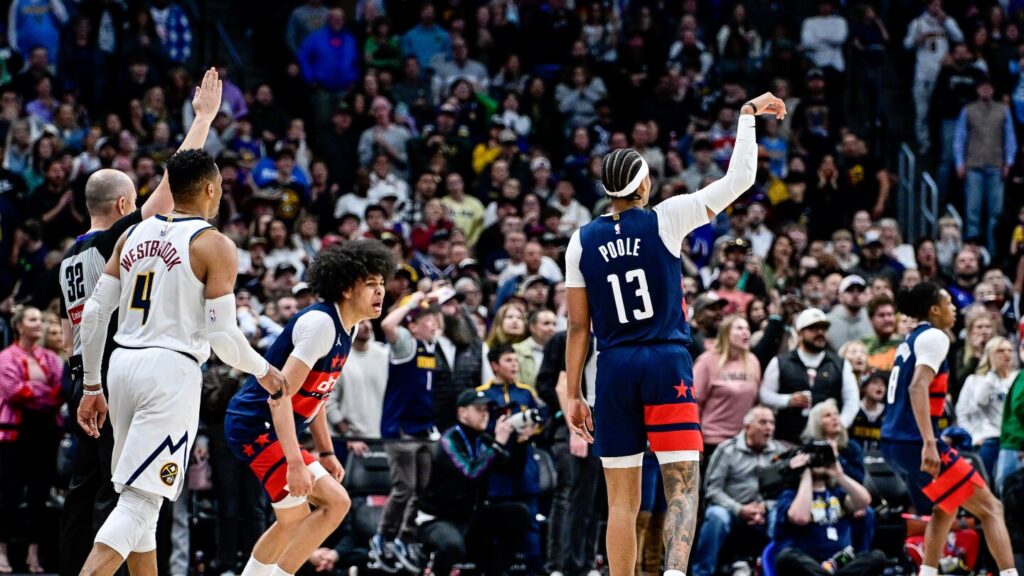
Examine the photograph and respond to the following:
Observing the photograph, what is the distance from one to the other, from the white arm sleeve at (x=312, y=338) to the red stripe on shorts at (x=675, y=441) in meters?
1.90

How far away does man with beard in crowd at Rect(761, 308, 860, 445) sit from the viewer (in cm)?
1295

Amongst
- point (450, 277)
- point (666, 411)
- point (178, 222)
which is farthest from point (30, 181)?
point (666, 411)

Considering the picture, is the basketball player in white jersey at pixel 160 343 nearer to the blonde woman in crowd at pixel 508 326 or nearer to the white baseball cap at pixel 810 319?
the blonde woman in crowd at pixel 508 326

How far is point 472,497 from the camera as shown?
1188 centimetres

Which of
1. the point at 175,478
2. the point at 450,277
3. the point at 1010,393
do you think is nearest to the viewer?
the point at 175,478

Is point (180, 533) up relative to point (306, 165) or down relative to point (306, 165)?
down

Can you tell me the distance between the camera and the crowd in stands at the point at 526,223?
473 inches

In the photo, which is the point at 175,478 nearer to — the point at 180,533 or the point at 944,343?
the point at 180,533

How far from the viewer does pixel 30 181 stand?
17.0 m

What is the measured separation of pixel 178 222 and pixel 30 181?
396 inches

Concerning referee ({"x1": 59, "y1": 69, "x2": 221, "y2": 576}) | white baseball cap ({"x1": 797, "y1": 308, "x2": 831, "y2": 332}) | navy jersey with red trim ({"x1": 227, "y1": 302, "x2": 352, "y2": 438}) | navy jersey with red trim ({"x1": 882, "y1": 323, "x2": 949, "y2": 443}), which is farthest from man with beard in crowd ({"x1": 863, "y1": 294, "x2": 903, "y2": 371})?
referee ({"x1": 59, "y1": 69, "x2": 221, "y2": 576})

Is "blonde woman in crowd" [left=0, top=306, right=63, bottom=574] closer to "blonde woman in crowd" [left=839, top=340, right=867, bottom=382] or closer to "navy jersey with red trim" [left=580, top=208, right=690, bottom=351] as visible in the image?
"navy jersey with red trim" [left=580, top=208, right=690, bottom=351]

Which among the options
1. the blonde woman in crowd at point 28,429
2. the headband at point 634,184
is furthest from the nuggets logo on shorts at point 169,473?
the blonde woman in crowd at point 28,429

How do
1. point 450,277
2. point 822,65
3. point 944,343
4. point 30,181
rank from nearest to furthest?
point 944,343 < point 450,277 < point 30,181 < point 822,65
